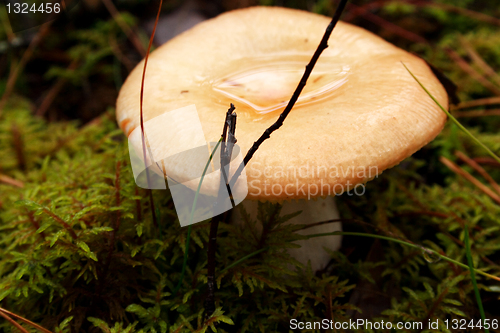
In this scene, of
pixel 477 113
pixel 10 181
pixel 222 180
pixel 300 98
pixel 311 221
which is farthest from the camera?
pixel 477 113

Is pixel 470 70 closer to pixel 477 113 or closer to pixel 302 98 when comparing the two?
pixel 477 113

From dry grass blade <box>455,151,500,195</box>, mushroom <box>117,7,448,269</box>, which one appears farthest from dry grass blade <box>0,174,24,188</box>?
dry grass blade <box>455,151,500,195</box>

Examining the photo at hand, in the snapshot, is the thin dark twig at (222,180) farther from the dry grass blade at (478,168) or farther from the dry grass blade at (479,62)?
the dry grass blade at (479,62)

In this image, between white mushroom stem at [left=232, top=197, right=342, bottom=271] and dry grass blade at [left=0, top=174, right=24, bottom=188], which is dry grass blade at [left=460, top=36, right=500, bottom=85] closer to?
white mushroom stem at [left=232, top=197, right=342, bottom=271]

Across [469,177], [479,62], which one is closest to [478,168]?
[469,177]

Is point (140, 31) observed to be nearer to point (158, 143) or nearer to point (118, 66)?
point (118, 66)

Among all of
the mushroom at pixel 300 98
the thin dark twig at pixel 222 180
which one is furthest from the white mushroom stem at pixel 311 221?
the thin dark twig at pixel 222 180
